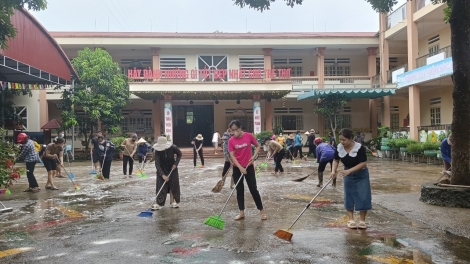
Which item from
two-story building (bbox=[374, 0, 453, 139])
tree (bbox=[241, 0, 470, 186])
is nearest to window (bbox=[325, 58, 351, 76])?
two-story building (bbox=[374, 0, 453, 139])

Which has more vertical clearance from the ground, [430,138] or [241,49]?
[241,49]

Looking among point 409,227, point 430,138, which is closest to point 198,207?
point 409,227

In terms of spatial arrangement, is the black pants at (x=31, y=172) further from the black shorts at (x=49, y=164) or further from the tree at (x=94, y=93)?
the tree at (x=94, y=93)

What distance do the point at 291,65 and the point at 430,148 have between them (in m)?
12.5

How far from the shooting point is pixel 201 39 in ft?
82.0

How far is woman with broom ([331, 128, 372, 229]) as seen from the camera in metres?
5.68

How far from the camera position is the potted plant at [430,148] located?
1700cm

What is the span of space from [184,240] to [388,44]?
23762mm

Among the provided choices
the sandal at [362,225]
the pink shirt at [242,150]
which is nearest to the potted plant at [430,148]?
the sandal at [362,225]

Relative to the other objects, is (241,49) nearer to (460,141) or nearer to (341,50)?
(341,50)

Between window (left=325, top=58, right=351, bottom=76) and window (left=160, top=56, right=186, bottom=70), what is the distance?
31.5 ft

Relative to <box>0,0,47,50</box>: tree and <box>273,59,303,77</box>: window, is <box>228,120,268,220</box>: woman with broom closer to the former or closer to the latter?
<box>0,0,47,50</box>: tree

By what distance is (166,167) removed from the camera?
7773mm

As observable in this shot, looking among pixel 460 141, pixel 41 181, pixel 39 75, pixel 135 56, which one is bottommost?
pixel 41 181
